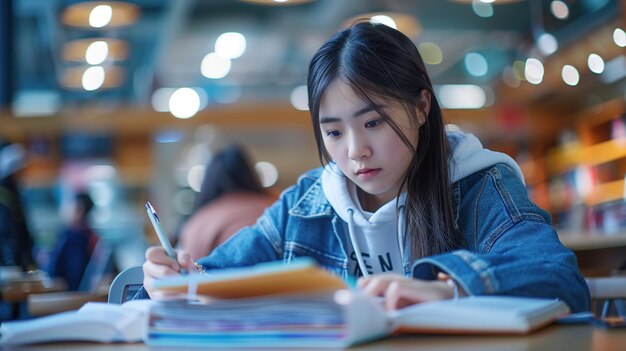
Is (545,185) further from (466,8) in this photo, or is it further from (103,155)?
(103,155)

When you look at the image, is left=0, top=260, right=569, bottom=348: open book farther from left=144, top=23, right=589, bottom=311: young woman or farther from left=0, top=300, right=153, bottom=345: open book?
left=144, top=23, right=589, bottom=311: young woman

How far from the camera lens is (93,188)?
11.6 meters

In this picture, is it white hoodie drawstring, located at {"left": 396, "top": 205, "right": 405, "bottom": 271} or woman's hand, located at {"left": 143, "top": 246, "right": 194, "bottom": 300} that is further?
white hoodie drawstring, located at {"left": 396, "top": 205, "right": 405, "bottom": 271}

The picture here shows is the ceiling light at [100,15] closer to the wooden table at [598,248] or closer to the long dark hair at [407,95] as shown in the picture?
the wooden table at [598,248]

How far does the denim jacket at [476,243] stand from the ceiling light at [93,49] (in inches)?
280

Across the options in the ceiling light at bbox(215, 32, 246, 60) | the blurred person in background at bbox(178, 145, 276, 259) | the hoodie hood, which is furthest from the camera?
the ceiling light at bbox(215, 32, 246, 60)

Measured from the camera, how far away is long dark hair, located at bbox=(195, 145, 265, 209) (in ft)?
13.0

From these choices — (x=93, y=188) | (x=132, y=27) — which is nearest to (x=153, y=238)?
(x=93, y=188)

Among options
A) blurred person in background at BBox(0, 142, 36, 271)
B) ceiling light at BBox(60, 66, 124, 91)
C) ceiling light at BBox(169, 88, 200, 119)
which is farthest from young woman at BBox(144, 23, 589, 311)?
ceiling light at BBox(169, 88, 200, 119)

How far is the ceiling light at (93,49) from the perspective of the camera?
848 centimetres

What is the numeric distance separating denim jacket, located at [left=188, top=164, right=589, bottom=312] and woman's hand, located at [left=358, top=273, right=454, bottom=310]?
50 millimetres

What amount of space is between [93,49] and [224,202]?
537cm

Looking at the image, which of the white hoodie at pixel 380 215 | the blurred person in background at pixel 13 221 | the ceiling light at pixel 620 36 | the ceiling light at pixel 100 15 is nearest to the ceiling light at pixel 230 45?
the ceiling light at pixel 100 15

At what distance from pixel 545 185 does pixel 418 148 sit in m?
9.13
